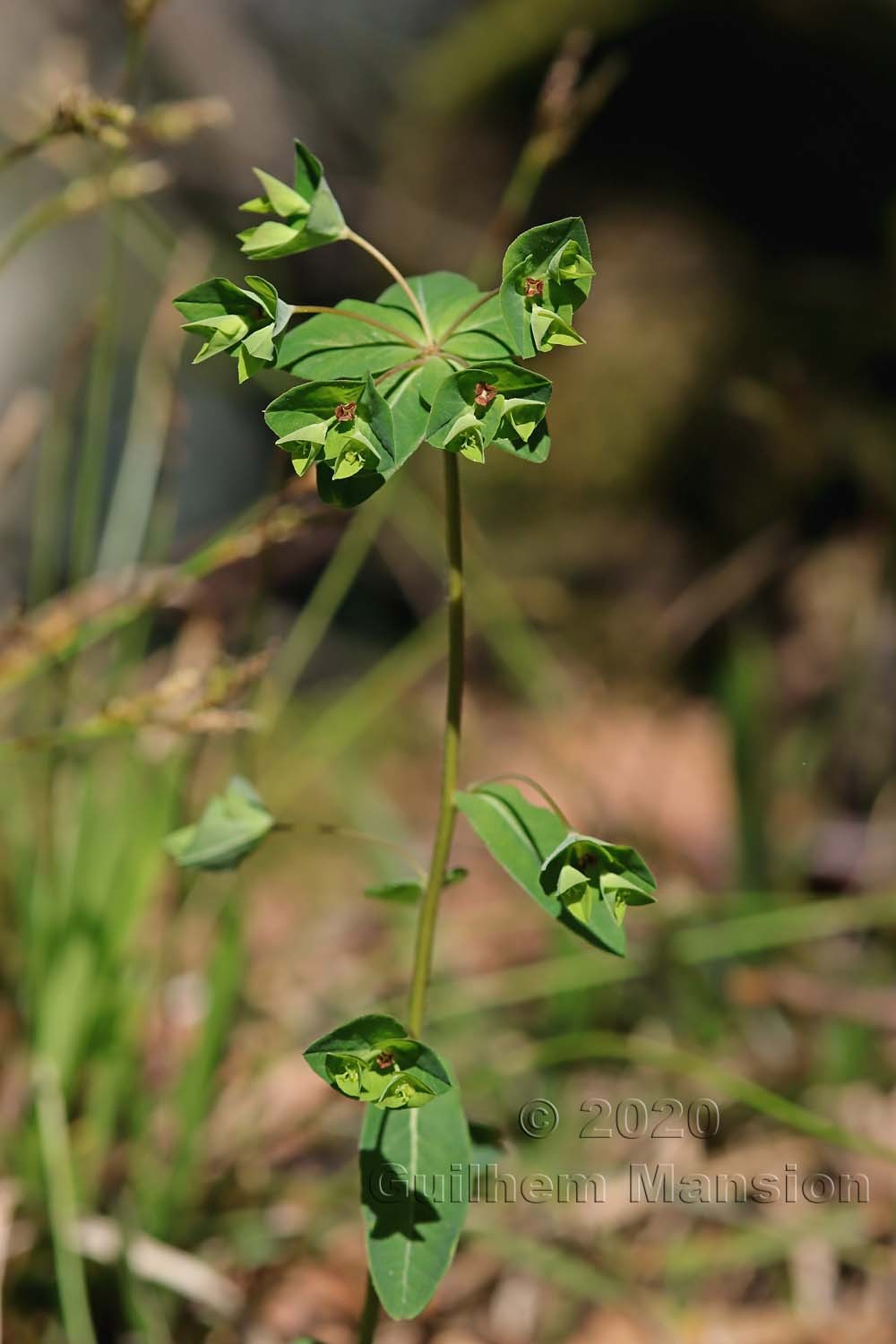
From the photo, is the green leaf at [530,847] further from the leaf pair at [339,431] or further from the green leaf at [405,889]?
the leaf pair at [339,431]

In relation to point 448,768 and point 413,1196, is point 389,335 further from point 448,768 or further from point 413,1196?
point 413,1196

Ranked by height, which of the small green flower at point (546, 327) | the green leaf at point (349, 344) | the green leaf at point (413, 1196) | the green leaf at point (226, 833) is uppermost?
the green leaf at point (349, 344)

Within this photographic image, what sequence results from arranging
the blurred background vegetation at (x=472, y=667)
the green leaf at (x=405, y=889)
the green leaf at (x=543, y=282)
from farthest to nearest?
the blurred background vegetation at (x=472, y=667) < the green leaf at (x=405, y=889) < the green leaf at (x=543, y=282)

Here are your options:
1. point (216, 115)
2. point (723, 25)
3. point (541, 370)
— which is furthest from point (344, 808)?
point (723, 25)

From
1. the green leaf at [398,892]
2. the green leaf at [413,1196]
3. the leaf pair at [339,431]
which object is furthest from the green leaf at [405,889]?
the leaf pair at [339,431]

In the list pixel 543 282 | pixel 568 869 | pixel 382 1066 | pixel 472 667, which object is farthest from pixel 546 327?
pixel 472 667

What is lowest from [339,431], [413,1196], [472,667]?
[413,1196]

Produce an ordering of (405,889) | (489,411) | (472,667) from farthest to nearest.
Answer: (472,667)
(405,889)
(489,411)
